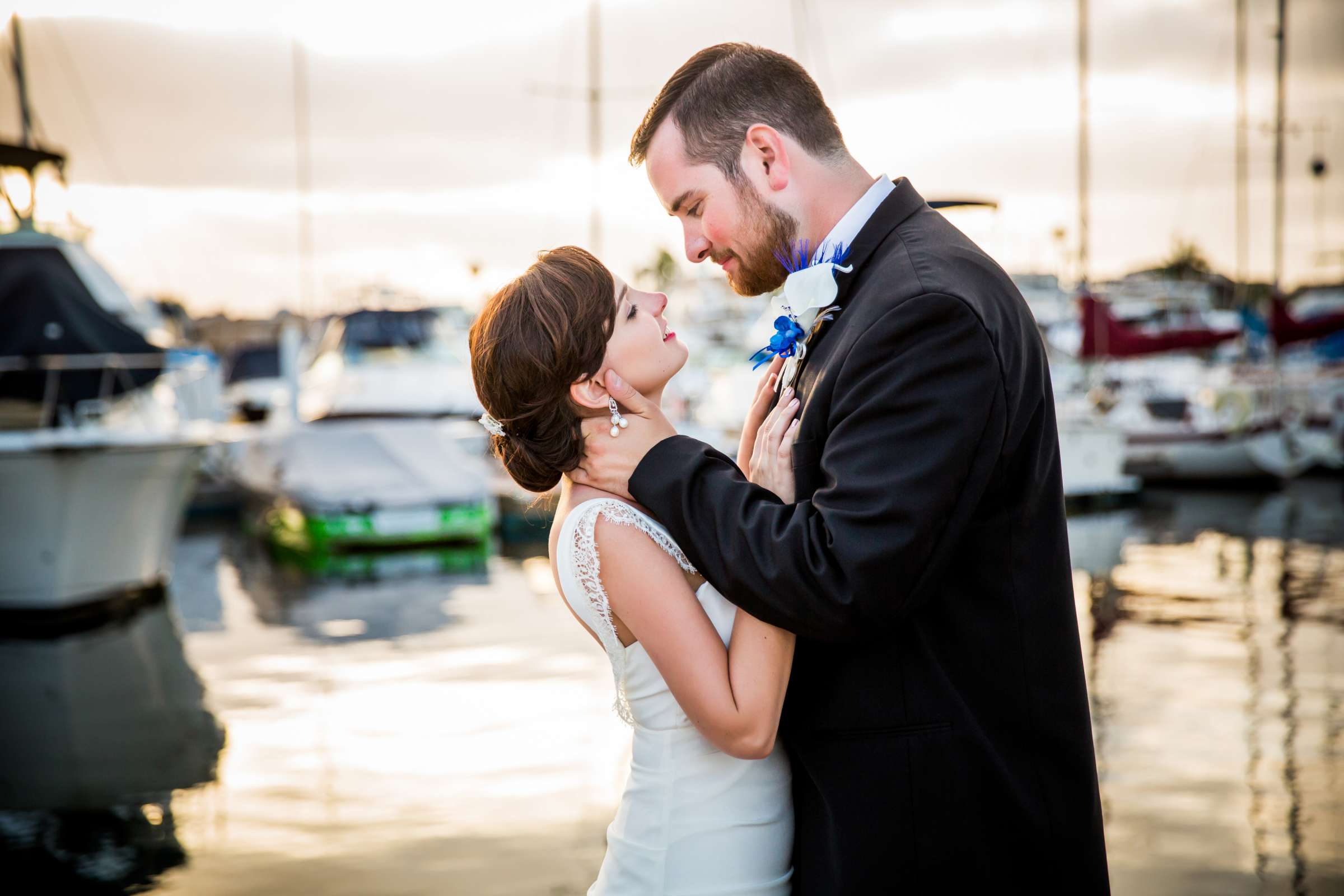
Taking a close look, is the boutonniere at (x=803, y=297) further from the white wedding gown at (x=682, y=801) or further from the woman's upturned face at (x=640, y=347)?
the white wedding gown at (x=682, y=801)

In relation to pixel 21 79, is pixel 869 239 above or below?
below

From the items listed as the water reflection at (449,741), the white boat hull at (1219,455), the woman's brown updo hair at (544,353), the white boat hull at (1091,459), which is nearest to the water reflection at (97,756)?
the water reflection at (449,741)

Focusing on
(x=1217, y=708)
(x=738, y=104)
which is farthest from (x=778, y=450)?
(x=1217, y=708)

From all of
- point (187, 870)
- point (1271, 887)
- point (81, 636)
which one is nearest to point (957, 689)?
point (1271, 887)

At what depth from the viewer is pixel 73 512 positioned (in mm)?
10484

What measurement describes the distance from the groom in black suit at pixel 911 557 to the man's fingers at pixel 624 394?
0.11 meters

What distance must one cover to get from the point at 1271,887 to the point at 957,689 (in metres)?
3.54

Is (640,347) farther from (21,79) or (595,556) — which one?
(21,79)

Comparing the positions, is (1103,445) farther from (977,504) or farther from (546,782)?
(977,504)

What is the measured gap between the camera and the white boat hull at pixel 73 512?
10.3 m

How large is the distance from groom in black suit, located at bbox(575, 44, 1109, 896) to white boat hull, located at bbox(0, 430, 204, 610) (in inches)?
382

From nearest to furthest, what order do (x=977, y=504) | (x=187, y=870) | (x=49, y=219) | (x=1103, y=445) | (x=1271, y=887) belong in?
(x=977, y=504), (x=1271, y=887), (x=187, y=870), (x=49, y=219), (x=1103, y=445)

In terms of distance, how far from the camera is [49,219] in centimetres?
1305

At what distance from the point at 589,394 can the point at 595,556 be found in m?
0.29
